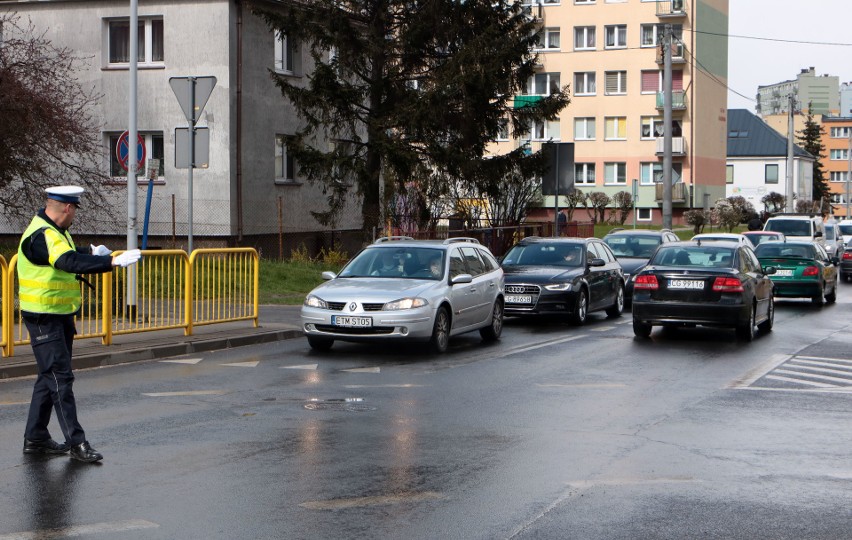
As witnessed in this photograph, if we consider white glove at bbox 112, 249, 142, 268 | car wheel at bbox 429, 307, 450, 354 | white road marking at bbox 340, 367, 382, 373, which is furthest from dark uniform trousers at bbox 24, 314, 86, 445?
car wheel at bbox 429, 307, 450, 354

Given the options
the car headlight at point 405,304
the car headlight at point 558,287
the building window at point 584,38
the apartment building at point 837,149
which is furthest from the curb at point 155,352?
the apartment building at point 837,149

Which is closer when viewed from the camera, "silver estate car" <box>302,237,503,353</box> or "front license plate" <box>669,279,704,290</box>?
"silver estate car" <box>302,237,503,353</box>

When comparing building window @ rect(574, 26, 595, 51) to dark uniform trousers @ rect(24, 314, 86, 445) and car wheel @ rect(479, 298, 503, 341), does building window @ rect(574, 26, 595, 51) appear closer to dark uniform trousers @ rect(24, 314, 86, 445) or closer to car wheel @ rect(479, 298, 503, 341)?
car wheel @ rect(479, 298, 503, 341)

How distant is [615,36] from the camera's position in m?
78.8

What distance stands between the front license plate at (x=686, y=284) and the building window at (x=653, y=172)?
61.5m

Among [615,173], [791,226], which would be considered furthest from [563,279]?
[615,173]

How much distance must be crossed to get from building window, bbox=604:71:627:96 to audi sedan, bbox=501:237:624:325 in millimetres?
56343

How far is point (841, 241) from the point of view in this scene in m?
45.3

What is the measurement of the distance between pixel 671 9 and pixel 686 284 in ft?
205

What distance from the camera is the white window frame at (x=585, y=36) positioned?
79188 millimetres

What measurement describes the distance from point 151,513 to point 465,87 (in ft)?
77.2

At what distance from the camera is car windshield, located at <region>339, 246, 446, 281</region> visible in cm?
1661

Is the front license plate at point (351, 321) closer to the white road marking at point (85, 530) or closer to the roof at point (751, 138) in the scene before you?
the white road marking at point (85, 530)

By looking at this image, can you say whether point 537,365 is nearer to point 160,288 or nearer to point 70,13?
point 160,288
